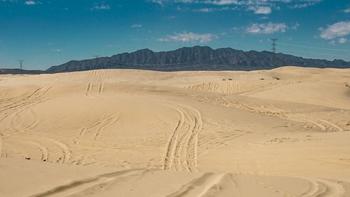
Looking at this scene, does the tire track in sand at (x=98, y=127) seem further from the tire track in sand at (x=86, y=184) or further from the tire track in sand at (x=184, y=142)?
the tire track in sand at (x=86, y=184)

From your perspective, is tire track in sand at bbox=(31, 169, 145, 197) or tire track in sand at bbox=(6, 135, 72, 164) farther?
tire track in sand at bbox=(6, 135, 72, 164)

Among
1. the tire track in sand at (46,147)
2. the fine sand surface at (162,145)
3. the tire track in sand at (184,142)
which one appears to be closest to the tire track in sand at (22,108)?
the fine sand surface at (162,145)

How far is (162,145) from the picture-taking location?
14.4 meters

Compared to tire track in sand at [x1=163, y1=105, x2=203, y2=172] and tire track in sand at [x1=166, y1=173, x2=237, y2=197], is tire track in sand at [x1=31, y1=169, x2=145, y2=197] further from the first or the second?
tire track in sand at [x1=163, y1=105, x2=203, y2=172]

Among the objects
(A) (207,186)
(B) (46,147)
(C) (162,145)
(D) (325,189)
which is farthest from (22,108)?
(D) (325,189)

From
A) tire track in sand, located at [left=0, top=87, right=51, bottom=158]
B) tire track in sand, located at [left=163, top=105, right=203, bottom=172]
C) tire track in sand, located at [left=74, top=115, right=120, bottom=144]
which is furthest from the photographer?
tire track in sand, located at [left=0, top=87, right=51, bottom=158]

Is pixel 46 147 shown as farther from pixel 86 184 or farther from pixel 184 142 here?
pixel 86 184

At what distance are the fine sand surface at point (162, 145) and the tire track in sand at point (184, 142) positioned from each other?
0.11 feet

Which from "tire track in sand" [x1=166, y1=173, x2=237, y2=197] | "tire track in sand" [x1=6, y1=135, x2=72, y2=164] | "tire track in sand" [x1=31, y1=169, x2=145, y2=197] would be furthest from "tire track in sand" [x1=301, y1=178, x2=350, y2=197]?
"tire track in sand" [x1=6, y1=135, x2=72, y2=164]

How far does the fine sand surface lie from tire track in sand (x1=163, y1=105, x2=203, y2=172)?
0.11ft

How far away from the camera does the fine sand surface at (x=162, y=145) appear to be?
6.46m

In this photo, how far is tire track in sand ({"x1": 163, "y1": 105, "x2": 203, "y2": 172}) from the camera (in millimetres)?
11844

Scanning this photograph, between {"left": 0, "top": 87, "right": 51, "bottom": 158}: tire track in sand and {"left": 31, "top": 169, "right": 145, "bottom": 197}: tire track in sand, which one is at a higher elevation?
{"left": 31, "top": 169, "right": 145, "bottom": 197}: tire track in sand

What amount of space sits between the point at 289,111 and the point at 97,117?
10.2 m
